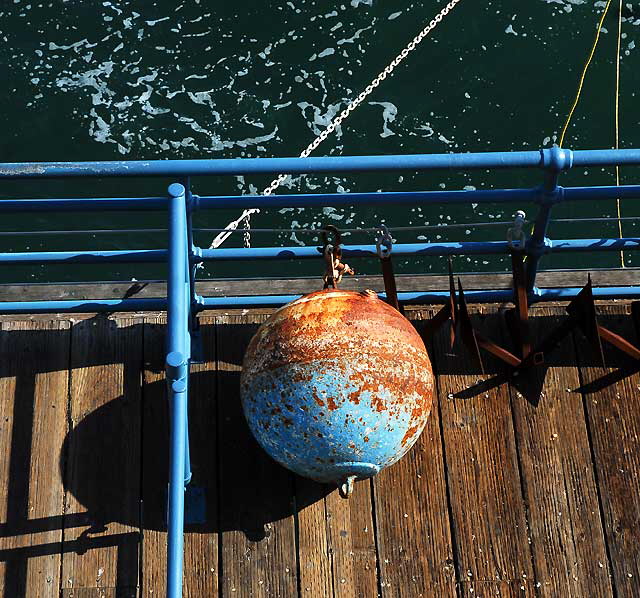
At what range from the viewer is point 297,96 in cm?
768

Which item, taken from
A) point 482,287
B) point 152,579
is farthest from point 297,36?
point 152,579

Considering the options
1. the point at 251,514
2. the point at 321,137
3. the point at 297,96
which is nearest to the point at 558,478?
the point at 251,514

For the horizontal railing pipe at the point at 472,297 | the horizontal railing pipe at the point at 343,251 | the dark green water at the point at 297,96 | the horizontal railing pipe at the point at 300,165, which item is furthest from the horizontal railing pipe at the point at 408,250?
the dark green water at the point at 297,96

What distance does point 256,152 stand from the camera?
7422 millimetres

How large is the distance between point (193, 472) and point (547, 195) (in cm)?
190

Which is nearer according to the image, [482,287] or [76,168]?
[76,168]

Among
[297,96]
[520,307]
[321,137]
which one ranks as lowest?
[520,307]

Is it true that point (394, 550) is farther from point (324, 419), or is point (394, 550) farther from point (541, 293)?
point (541, 293)

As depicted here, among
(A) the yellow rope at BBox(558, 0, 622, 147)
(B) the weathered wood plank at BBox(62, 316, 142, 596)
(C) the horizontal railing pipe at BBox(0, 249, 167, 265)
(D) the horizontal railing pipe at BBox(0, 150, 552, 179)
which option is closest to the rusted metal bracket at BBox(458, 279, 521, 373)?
(D) the horizontal railing pipe at BBox(0, 150, 552, 179)

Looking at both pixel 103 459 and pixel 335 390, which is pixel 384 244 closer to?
pixel 335 390

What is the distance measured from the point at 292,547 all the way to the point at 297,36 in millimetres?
5400

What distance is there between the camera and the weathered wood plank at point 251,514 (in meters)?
3.77

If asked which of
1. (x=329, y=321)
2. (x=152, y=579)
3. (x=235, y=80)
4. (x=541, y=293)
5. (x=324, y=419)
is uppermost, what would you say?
(x=235, y=80)

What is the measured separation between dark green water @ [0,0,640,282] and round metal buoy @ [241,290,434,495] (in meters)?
3.42
